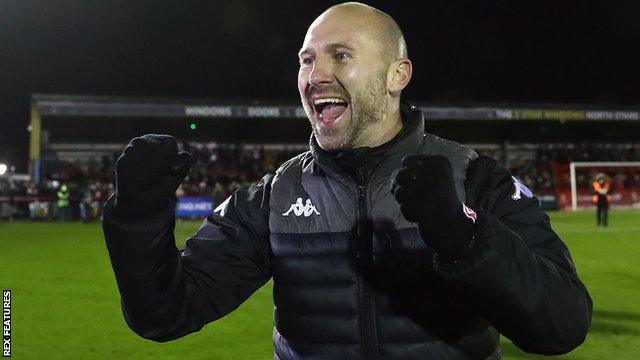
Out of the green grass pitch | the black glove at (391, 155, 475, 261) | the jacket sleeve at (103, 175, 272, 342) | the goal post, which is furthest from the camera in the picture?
the goal post

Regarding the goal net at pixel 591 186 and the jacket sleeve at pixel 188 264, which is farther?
the goal net at pixel 591 186

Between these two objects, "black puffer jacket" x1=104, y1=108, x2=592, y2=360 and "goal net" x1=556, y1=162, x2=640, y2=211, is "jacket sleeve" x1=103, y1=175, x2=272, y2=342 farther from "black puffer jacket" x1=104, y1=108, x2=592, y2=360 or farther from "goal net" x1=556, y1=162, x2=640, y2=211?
"goal net" x1=556, y1=162, x2=640, y2=211

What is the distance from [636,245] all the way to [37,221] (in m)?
19.7

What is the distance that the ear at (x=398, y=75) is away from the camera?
199 centimetres

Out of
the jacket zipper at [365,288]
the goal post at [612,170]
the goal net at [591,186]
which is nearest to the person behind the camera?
the jacket zipper at [365,288]

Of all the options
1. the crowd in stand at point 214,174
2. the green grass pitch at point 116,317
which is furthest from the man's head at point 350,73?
the crowd in stand at point 214,174

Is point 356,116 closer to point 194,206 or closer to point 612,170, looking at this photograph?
point 194,206

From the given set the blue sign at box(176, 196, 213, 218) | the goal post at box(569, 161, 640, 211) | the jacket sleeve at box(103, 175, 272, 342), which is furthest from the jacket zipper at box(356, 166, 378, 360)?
the goal post at box(569, 161, 640, 211)

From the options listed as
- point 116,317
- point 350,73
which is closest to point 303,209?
point 350,73

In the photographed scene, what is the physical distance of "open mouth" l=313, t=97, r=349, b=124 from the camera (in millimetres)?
1952

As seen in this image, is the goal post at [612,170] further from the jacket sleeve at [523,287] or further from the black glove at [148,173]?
the black glove at [148,173]

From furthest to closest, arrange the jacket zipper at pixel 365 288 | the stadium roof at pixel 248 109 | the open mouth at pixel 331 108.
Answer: the stadium roof at pixel 248 109 < the open mouth at pixel 331 108 < the jacket zipper at pixel 365 288

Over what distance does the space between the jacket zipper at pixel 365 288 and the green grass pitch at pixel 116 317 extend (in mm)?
3348

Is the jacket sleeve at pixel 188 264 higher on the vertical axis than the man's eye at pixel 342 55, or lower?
lower
